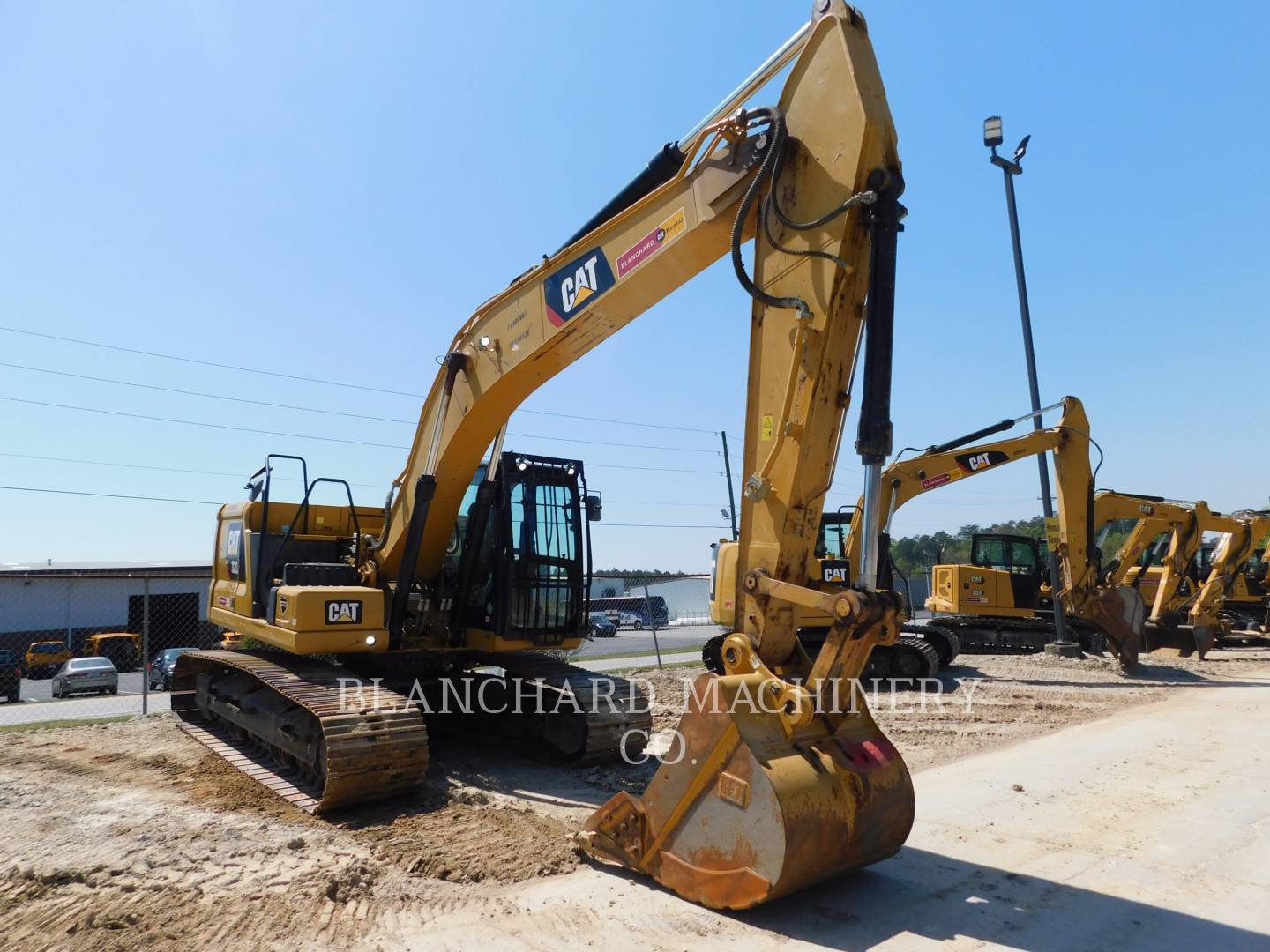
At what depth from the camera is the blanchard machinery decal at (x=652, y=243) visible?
5.52m

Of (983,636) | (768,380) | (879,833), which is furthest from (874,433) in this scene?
(983,636)

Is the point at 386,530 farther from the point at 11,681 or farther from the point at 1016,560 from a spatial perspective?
the point at 1016,560

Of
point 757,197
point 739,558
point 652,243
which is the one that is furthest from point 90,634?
point 757,197

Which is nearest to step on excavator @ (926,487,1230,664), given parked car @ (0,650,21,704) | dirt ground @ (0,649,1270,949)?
dirt ground @ (0,649,1270,949)

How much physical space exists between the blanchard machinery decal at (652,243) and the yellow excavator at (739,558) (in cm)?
2

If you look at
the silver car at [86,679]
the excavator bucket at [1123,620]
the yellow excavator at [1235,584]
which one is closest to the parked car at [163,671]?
the silver car at [86,679]

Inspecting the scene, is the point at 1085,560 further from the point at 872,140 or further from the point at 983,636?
the point at 872,140

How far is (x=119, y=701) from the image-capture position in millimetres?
12703

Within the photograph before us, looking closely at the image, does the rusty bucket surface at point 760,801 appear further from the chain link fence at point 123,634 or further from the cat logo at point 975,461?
the cat logo at point 975,461

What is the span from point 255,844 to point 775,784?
3501 millimetres

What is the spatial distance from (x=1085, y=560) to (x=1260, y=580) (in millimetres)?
12785

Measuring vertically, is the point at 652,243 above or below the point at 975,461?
above

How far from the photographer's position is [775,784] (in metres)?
4.21

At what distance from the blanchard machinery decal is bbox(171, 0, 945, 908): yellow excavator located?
0.02m
